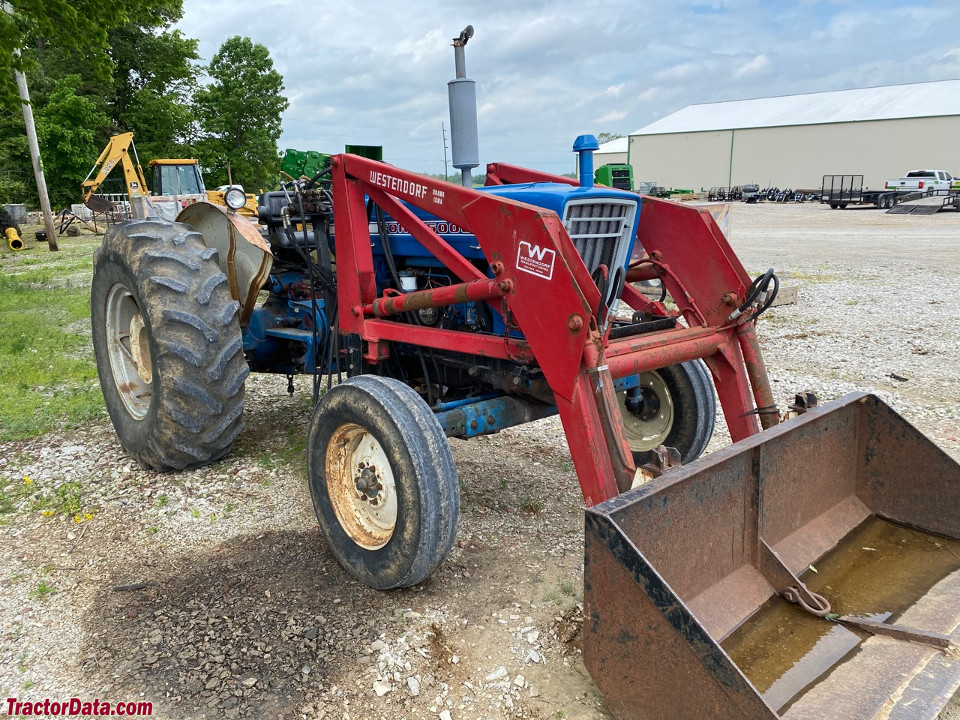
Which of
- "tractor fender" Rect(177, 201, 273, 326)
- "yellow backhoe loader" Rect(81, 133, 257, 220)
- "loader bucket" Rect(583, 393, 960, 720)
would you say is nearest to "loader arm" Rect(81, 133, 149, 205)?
"yellow backhoe loader" Rect(81, 133, 257, 220)

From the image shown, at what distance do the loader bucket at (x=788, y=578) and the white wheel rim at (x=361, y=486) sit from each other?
1.15 m

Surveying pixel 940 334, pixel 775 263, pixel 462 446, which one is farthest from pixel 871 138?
pixel 462 446

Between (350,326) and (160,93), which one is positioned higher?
(160,93)

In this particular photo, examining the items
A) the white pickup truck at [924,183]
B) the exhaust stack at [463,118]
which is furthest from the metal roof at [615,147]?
the exhaust stack at [463,118]

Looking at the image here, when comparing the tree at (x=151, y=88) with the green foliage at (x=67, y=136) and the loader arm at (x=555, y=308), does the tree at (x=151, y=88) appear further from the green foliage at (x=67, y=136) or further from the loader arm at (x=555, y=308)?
the loader arm at (x=555, y=308)

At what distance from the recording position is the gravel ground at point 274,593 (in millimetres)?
2684

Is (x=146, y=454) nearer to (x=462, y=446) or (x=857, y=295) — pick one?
(x=462, y=446)

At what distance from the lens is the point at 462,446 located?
509cm

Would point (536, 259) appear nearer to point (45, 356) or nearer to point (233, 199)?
point (233, 199)

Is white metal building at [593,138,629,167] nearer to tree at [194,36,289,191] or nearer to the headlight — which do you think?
tree at [194,36,289,191]

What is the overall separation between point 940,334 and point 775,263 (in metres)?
6.74

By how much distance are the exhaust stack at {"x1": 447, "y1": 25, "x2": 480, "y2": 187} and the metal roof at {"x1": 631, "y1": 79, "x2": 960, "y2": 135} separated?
155 ft

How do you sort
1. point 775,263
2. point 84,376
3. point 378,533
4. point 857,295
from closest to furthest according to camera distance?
point 378,533 → point 84,376 → point 857,295 → point 775,263

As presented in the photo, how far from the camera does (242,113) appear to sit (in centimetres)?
3591
